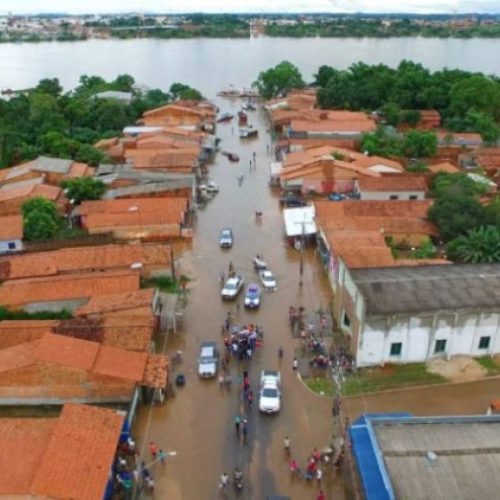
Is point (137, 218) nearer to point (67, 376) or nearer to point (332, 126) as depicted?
point (67, 376)

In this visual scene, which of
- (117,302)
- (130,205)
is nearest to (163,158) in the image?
(130,205)

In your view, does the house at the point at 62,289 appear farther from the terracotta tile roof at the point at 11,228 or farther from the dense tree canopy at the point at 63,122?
the dense tree canopy at the point at 63,122

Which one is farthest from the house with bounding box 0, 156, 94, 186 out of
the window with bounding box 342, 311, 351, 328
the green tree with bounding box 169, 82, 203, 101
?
the green tree with bounding box 169, 82, 203, 101

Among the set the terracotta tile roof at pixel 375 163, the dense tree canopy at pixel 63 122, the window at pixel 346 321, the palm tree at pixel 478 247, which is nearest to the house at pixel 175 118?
the dense tree canopy at pixel 63 122

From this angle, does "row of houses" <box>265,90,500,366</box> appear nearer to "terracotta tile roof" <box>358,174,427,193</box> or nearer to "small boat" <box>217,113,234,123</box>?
"terracotta tile roof" <box>358,174,427,193</box>

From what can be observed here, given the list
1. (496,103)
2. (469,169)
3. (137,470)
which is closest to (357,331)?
(137,470)
